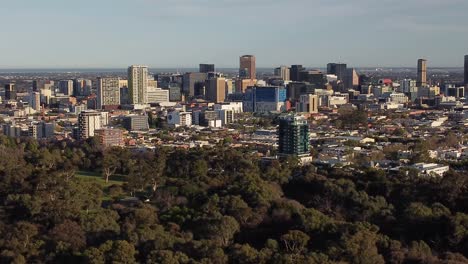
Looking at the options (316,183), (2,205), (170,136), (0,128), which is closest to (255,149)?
(170,136)

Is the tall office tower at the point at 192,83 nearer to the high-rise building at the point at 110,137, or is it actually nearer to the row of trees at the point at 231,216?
the high-rise building at the point at 110,137

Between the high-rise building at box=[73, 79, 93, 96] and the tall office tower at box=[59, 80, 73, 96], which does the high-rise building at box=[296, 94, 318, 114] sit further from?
the tall office tower at box=[59, 80, 73, 96]

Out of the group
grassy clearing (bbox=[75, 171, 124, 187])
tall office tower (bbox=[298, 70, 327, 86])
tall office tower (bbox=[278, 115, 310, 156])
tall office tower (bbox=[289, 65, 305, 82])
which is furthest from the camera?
tall office tower (bbox=[289, 65, 305, 82])

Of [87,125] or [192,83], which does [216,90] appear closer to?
[192,83]

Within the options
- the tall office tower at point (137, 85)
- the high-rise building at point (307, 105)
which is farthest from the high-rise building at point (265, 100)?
the tall office tower at point (137, 85)

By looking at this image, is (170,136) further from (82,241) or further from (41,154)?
(82,241)

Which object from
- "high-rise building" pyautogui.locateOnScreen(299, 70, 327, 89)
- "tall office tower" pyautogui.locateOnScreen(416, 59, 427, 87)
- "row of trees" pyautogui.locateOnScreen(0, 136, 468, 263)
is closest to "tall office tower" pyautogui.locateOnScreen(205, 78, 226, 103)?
"high-rise building" pyautogui.locateOnScreen(299, 70, 327, 89)
